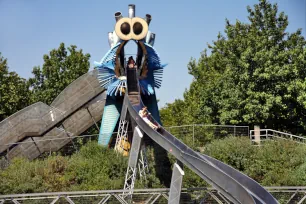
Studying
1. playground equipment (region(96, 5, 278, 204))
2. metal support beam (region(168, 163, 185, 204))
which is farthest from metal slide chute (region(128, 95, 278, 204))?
playground equipment (region(96, 5, 278, 204))

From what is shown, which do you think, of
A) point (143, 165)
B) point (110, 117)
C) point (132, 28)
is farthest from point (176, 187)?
point (110, 117)

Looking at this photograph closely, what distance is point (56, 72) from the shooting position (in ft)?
131

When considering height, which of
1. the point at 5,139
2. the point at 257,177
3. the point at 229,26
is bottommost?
the point at 257,177

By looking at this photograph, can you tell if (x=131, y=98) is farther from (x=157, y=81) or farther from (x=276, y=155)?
(x=276, y=155)

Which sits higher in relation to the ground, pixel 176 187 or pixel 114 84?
pixel 114 84

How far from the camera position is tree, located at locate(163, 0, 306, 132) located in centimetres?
2827

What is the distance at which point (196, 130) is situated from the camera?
26688 mm

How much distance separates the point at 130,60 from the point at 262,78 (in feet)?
23.5

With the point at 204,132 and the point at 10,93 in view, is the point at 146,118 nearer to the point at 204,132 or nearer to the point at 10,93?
the point at 204,132

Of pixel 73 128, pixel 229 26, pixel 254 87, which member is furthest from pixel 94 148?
pixel 229 26

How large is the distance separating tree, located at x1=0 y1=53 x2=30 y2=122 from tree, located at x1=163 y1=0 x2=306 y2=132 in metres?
13.0

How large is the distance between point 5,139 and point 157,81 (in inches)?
304

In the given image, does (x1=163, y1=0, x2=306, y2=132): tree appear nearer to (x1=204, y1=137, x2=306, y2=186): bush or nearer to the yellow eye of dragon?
(x1=204, y1=137, x2=306, y2=186): bush

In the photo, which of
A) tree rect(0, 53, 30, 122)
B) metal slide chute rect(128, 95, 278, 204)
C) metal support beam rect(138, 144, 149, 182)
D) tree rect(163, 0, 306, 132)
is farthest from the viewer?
tree rect(0, 53, 30, 122)
